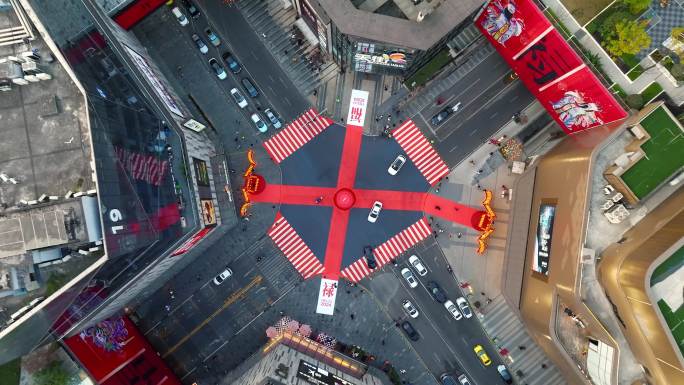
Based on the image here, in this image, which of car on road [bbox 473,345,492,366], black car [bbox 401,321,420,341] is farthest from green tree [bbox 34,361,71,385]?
car on road [bbox 473,345,492,366]

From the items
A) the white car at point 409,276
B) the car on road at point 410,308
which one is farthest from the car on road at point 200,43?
the car on road at point 410,308

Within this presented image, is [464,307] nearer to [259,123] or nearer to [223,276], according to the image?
[223,276]

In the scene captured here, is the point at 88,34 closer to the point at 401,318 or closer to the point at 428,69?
the point at 428,69

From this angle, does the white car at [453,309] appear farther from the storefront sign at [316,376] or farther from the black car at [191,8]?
the black car at [191,8]

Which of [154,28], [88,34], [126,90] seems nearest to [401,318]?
[126,90]

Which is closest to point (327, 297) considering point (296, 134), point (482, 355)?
point (482, 355)

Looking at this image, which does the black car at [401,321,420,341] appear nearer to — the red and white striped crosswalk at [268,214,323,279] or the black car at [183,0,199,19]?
the red and white striped crosswalk at [268,214,323,279]

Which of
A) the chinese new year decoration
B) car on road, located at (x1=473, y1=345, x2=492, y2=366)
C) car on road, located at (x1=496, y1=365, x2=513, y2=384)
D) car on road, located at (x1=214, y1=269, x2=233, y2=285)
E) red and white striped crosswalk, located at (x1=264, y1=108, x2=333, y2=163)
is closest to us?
the chinese new year decoration
